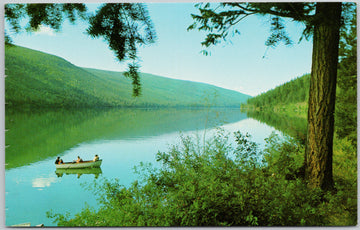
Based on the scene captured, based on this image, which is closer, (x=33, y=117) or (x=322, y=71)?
(x=322, y=71)

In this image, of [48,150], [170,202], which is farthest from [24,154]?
[170,202]

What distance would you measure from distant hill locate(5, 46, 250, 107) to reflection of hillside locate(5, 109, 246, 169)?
0.13 metres

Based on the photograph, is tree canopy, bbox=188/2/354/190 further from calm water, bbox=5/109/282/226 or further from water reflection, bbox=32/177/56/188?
water reflection, bbox=32/177/56/188

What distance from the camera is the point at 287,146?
2.61 meters

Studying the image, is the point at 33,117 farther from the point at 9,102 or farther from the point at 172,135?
the point at 172,135

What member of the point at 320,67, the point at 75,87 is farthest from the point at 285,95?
the point at 75,87

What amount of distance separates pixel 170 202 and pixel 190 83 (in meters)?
1.50

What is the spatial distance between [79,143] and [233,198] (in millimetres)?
2608

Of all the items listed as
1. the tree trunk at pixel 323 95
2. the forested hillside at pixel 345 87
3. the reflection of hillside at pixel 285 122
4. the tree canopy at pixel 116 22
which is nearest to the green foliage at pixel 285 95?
the forested hillside at pixel 345 87

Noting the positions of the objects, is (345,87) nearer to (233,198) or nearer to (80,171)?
(233,198)

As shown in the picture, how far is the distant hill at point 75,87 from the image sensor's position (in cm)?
271

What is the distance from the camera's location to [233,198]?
210 cm

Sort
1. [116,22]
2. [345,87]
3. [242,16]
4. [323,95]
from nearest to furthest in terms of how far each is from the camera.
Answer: [116,22]
[323,95]
[242,16]
[345,87]

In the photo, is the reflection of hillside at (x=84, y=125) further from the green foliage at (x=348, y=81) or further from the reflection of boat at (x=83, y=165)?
the green foliage at (x=348, y=81)
